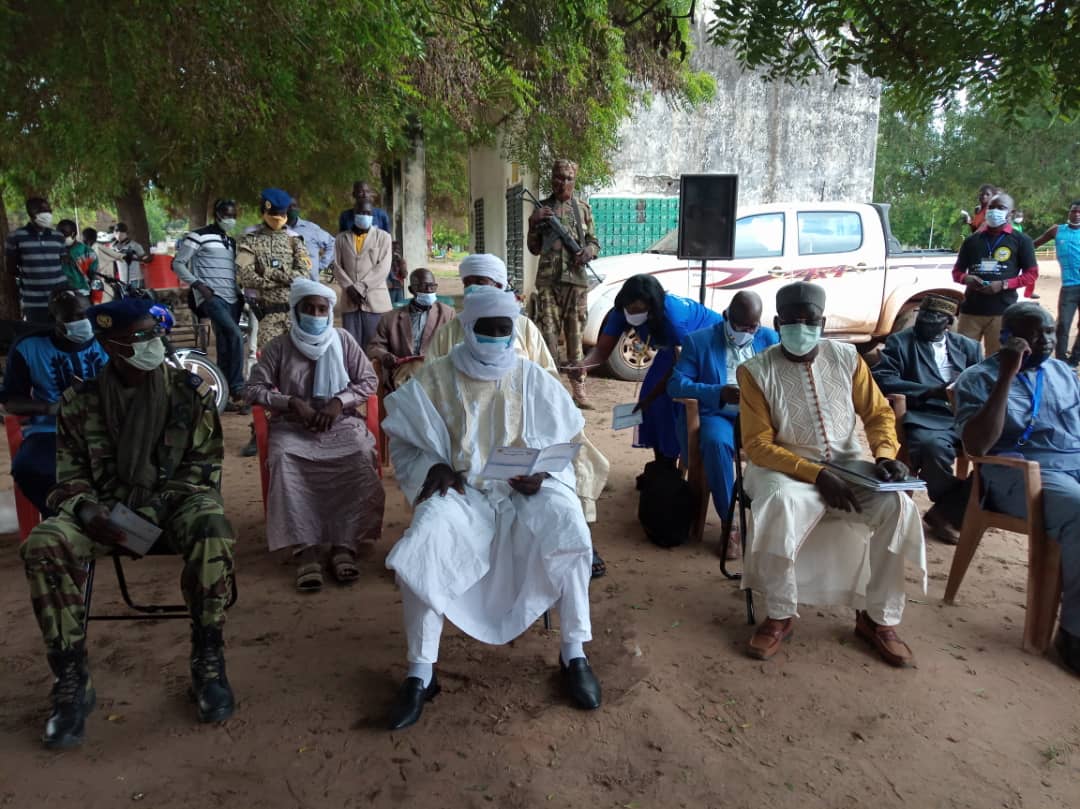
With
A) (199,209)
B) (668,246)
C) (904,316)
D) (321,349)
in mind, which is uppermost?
(199,209)

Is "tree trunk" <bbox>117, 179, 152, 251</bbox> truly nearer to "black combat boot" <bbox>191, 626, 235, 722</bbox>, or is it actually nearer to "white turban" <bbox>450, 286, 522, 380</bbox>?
"white turban" <bbox>450, 286, 522, 380</bbox>

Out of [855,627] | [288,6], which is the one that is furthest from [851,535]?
[288,6]

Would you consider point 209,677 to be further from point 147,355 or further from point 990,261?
point 990,261

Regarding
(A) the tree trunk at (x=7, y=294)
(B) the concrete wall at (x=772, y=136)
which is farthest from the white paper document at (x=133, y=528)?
(B) the concrete wall at (x=772, y=136)

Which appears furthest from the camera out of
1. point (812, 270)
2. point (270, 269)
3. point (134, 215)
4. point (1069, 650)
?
point (134, 215)

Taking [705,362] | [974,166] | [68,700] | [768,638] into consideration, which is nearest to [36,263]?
[68,700]

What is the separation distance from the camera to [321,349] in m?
4.39

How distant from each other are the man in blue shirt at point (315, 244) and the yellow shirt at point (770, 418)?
4639mm

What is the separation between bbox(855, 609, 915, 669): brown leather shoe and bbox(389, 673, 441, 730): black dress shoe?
1.90m

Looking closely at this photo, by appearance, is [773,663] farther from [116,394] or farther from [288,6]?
[288,6]

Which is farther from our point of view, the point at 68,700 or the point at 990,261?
the point at 990,261

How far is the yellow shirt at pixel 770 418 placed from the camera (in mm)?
3527

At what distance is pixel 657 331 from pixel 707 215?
2583mm

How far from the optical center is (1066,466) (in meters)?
3.53
